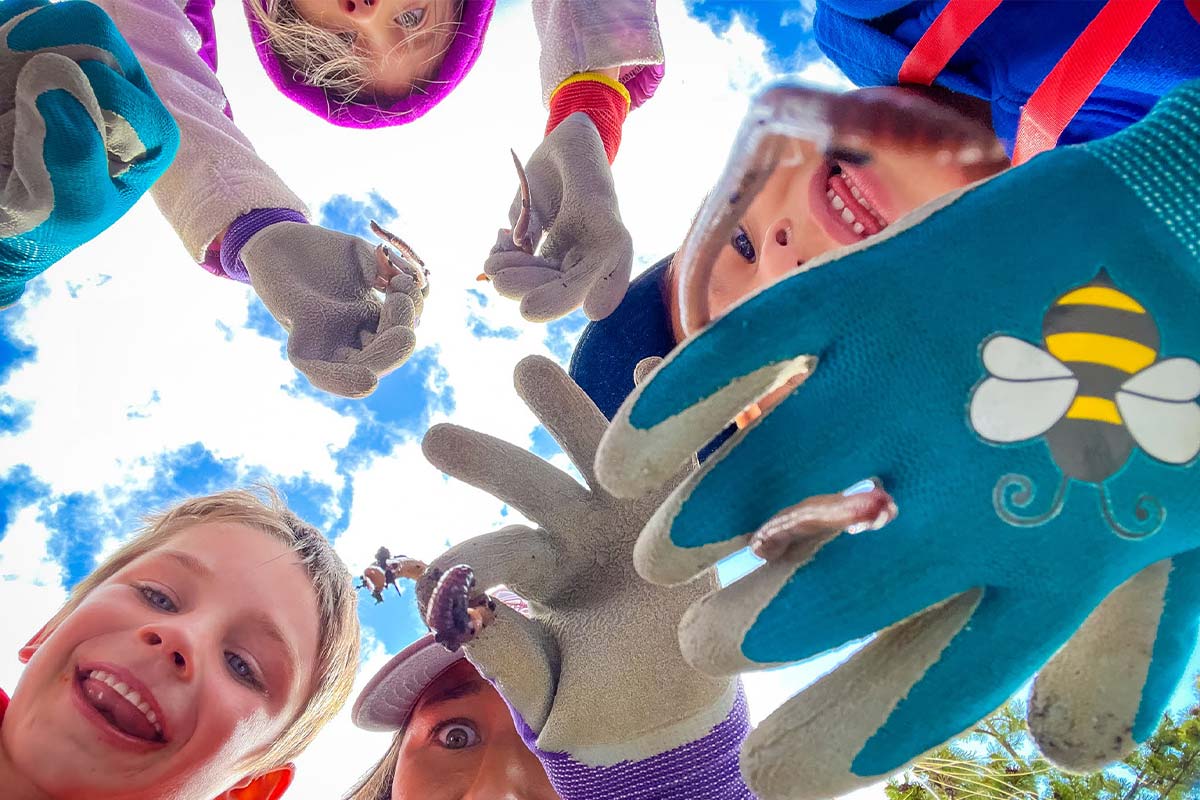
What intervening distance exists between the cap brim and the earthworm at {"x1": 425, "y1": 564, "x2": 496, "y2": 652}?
0.40 meters

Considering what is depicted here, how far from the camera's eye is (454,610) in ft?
1.94

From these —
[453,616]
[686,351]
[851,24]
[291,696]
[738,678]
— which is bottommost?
[291,696]

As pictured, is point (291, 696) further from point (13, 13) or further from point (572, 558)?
point (13, 13)

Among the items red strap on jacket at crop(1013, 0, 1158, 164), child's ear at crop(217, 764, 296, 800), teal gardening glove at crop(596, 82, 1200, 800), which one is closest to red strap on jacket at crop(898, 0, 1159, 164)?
red strap on jacket at crop(1013, 0, 1158, 164)

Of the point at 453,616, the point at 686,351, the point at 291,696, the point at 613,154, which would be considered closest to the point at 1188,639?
the point at 686,351

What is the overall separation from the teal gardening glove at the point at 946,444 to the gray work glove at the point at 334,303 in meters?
0.46

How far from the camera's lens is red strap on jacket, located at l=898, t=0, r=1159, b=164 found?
59cm

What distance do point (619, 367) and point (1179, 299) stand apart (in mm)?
686

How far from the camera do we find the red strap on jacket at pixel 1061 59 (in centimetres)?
59

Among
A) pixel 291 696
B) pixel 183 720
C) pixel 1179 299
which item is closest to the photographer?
pixel 1179 299

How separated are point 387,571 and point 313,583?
0.49 meters

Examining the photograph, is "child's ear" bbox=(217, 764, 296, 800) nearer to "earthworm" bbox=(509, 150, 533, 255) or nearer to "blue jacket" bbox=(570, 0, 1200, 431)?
"earthworm" bbox=(509, 150, 533, 255)

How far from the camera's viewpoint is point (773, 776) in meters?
0.43

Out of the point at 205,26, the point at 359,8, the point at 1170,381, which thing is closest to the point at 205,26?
the point at 205,26
